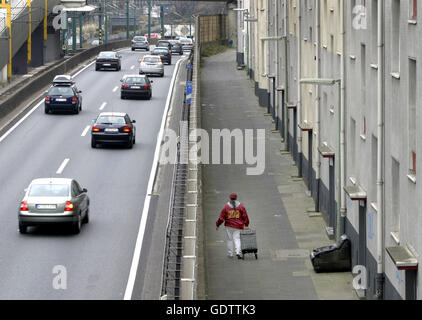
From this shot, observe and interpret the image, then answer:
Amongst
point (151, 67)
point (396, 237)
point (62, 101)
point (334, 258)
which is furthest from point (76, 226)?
point (151, 67)

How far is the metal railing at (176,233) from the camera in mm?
21328

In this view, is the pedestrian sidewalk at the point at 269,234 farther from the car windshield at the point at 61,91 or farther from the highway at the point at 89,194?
the car windshield at the point at 61,91

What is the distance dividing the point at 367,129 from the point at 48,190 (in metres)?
8.34

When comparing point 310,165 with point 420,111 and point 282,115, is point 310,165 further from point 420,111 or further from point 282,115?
point 420,111

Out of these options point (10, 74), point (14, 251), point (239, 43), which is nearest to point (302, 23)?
point (14, 251)

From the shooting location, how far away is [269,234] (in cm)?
3081

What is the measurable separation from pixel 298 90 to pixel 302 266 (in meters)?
14.5

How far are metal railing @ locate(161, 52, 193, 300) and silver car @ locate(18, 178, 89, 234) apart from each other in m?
2.40

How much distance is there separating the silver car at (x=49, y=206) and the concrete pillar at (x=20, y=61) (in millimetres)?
45088

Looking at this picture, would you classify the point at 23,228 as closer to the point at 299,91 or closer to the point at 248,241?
the point at 248,241

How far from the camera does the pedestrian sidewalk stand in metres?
24.6

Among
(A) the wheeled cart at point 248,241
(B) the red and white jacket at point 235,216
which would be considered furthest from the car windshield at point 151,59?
(B) the red and white jacket at point 235,216

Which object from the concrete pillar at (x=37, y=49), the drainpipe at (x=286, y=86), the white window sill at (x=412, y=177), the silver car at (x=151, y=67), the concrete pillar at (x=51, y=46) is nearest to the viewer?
the white window sill at (x=412, y=177)

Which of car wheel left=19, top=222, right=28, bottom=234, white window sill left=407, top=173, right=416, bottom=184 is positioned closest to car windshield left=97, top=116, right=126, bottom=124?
car wheel left=19, top=222, right=28, bottom=234
